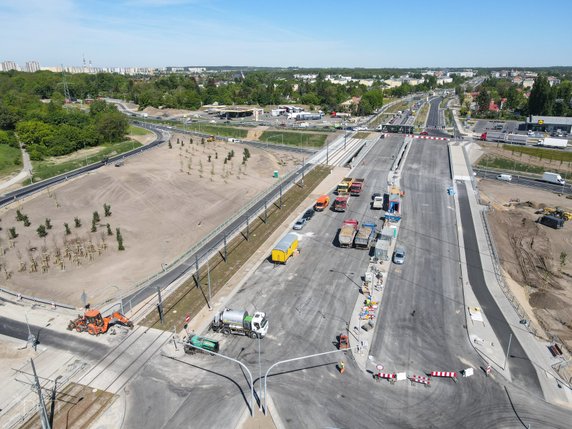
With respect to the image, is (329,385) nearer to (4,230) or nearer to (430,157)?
(4,230)

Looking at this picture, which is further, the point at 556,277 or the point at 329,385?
the point at 556,277

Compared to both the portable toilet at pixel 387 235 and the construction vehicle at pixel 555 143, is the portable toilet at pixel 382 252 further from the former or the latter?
the construction vehicle at pixel 555 143

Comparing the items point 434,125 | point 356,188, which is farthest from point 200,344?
point 434,125

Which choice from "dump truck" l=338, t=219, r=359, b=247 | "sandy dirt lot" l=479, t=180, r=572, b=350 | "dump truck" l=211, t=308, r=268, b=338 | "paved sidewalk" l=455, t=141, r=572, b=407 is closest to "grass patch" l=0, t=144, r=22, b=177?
"dump truck" l=211, t=308, r=268, b=338

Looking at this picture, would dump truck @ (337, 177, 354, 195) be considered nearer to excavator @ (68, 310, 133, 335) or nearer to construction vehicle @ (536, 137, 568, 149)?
excavator @ (68, 310, 133, 335)

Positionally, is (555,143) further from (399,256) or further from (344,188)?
(399,256)

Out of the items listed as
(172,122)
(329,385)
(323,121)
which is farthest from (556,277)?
(172,122)
